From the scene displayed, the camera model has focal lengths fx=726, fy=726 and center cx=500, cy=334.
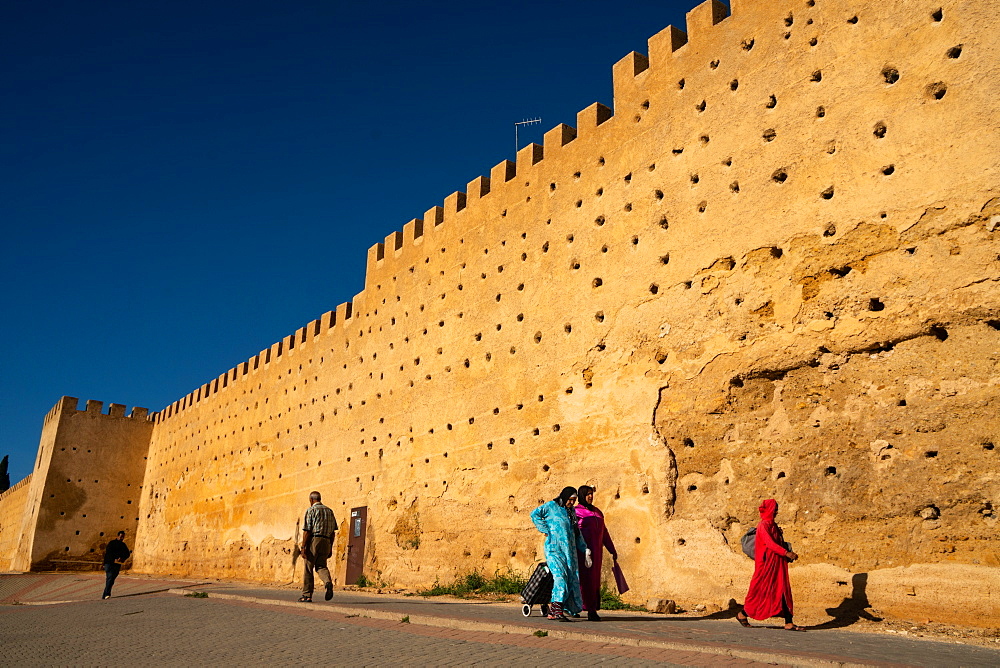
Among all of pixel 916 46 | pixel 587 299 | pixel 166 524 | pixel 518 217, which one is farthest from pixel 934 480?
pixel 166 524

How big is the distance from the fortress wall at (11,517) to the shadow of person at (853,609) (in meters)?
29.0

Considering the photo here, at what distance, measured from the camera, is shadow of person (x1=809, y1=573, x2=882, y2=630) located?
236 inches

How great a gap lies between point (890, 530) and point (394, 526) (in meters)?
8.08

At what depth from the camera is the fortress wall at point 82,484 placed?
23.4 m

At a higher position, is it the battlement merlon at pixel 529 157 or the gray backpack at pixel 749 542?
the battlement merlon at pixel 529 157

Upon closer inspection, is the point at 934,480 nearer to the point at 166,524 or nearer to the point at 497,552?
the point at 497,552

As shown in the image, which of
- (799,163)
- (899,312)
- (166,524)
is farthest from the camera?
(166,524)

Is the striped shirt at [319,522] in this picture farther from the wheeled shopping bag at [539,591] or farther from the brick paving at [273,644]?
the wheeled shopping bag at [539,591]

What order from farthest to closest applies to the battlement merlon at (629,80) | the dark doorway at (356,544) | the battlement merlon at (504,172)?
the dark doorway at (356,544) < the battlement merlon at (504,172) < the battlement merlon at (629,80)

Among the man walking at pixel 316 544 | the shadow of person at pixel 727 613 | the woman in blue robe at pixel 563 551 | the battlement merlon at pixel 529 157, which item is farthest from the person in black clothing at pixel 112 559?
the shadow of person at pixel 727 613

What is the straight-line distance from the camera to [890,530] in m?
6.03

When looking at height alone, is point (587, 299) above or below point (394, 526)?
above

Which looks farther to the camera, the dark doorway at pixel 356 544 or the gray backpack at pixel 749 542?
the dark doorway at pixel 356 544

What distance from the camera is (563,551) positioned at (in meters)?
6.26
